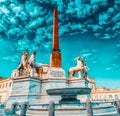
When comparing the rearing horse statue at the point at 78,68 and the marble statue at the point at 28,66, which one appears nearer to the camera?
the marble statue at the point at 28,66

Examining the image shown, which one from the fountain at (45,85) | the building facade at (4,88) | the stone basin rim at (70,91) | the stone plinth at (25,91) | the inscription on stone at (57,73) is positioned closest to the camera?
the stone basin rim at (70,91)

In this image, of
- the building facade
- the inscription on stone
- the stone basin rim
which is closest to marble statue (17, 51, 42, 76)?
the inscription on stone

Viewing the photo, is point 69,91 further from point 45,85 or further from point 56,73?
point 56,73

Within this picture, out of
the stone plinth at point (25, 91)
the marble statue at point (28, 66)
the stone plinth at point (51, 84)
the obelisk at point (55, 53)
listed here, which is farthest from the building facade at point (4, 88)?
the stone plinth at point (51, 84)

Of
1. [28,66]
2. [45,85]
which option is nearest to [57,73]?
[45,85]

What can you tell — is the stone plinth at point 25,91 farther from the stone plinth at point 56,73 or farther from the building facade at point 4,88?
the building facade at point 4,88

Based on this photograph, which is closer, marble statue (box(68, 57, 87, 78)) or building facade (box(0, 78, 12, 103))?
marble statue (box(68, 57, 87, 78))

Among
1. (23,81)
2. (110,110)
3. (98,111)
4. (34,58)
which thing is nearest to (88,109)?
(98,111)

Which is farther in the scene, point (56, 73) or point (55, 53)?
point (55, 53)

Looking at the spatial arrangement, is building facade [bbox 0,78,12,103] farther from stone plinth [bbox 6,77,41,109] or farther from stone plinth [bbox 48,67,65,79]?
stone plinth [bbox 48,67,65,79]

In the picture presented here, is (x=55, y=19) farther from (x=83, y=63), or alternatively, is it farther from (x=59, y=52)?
(x=83, y=63)

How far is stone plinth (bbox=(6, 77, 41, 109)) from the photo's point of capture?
47.8 ft

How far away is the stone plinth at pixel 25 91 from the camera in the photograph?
47.8 ft

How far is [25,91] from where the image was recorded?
14.7 metres
